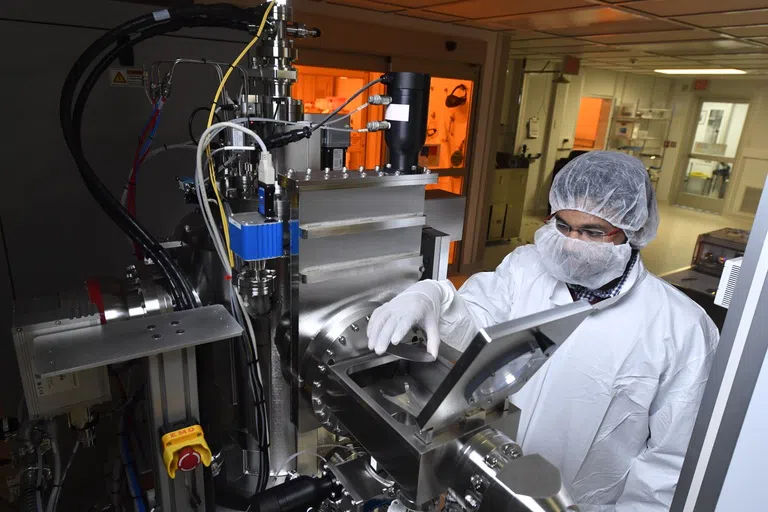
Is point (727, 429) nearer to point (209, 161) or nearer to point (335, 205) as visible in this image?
point (335, 205)

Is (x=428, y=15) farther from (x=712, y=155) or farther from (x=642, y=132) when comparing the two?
(x=712, y=155)

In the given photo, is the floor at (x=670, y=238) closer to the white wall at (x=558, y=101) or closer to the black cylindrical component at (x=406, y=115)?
the white wall at (x=558, y=101)

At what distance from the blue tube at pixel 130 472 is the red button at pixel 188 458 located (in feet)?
1.08

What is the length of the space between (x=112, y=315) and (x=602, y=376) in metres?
1.01

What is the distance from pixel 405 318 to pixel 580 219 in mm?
498

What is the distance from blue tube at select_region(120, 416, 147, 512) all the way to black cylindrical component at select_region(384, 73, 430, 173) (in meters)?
0.81

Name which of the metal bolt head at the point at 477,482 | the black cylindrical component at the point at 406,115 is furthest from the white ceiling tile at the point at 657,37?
the metal bolt head at the point at 477,482

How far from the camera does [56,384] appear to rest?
807 millimetres

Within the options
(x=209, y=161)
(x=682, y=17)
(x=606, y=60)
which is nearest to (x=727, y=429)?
(x=209, y=161)

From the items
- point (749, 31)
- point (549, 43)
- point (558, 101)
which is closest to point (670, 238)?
point (558, 101)

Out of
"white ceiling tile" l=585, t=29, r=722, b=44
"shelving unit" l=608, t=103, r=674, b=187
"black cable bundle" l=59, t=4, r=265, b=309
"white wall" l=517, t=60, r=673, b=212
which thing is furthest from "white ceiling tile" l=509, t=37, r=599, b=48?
"black cable bundle" l=59, t=4, r=265, b=309

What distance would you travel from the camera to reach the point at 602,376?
105 cm

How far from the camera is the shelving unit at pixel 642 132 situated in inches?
298

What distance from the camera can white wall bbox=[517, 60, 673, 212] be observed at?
20.7 ft
